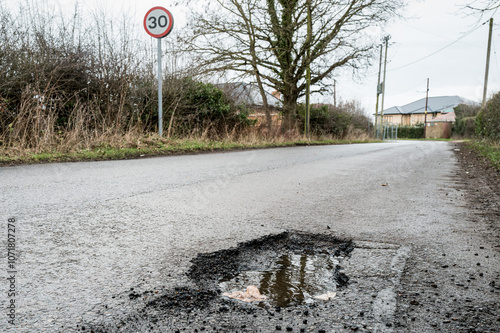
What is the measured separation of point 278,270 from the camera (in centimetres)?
212

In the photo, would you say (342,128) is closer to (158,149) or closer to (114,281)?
(158,149)

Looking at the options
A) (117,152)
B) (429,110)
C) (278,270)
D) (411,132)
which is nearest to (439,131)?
(411,132)

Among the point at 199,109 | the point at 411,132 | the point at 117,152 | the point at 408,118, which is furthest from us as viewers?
the point at 408,118

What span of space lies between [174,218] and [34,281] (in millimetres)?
1367

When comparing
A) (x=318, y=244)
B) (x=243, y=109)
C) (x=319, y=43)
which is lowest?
(x=318, y=244)

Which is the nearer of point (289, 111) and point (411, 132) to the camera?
point (289, 111)

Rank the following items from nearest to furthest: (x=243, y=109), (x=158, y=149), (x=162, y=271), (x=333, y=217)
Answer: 1. (x=162, y=271)
2. (x=333, y=217)
3. (x=158, y=149)
4. (x=243, y=109)

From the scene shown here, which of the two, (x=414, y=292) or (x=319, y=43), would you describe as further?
(x=319, y=43)

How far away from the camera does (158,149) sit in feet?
30.9

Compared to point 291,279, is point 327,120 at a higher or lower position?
higher

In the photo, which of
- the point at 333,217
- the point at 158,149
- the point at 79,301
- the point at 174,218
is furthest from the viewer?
the point at 158,149

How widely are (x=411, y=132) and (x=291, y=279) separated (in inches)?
2413

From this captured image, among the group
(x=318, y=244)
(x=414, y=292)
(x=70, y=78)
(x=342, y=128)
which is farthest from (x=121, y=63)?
(x=342, y=128)

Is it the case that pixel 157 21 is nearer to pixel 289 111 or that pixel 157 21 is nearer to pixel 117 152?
pixel 117 152
